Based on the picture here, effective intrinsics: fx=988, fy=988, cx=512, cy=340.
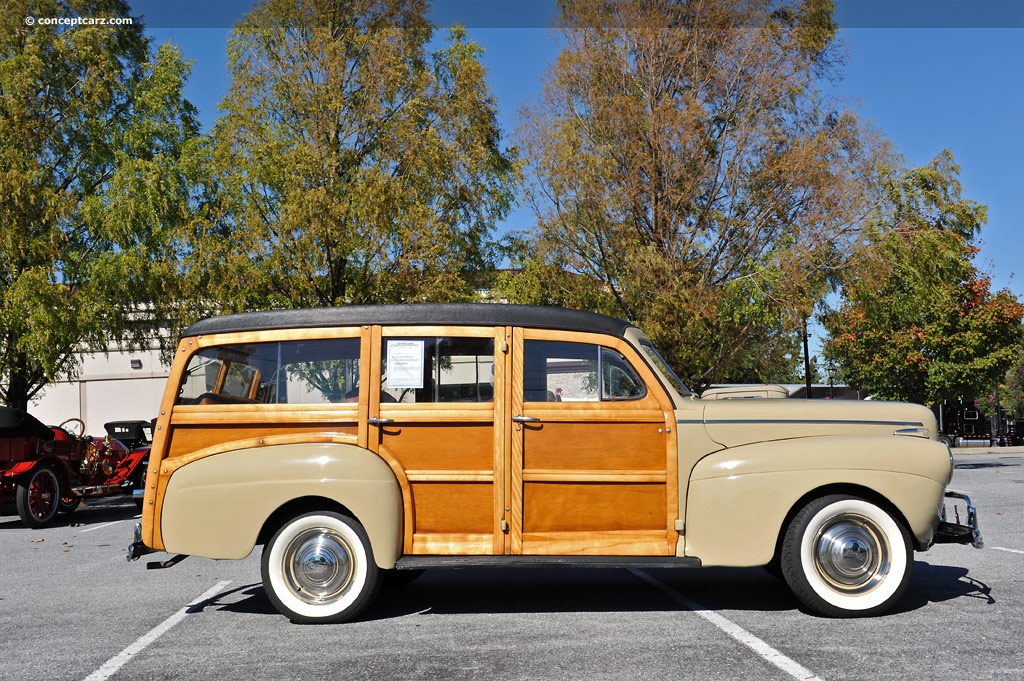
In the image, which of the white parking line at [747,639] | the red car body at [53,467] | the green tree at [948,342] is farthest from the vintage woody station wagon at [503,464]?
the green tree at [948,342]

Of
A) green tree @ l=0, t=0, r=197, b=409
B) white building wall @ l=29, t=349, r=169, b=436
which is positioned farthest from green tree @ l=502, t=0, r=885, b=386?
white building wall @ l=29, t=349, r=169, b=436

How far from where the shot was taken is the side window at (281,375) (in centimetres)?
666

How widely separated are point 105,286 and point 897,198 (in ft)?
56.7

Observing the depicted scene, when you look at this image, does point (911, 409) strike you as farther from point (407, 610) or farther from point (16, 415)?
point (16, 415)

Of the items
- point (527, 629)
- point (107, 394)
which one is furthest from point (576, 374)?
point (107, 394)

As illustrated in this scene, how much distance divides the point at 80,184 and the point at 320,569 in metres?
16.4

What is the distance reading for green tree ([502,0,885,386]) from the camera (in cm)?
1998

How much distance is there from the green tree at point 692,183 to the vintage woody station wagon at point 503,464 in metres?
13.1

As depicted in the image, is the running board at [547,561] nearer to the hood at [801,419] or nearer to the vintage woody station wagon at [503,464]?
the vintage woody station wagon at [503,464]

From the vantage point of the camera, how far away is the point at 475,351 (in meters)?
6.64

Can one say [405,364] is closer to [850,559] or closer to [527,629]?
[527,629]

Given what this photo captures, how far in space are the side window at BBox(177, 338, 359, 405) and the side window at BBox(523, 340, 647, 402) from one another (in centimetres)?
119

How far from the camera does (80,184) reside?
2017 cm

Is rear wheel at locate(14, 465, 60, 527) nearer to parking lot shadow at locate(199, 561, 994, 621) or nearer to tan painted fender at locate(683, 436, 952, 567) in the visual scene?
parking lot shadow at locate(199, 561, 994, 621)
